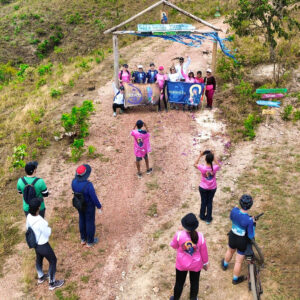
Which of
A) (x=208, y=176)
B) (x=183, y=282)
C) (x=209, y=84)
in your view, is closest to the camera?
(x=183, y=282)

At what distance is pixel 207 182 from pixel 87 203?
2382mm

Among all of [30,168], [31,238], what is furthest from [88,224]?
[30,168]

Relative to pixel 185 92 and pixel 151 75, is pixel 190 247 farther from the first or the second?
pixel 151 75

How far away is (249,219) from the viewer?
200 inches

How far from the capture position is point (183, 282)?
16.5 ft

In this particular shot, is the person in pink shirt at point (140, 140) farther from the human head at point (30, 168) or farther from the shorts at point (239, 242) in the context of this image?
the shorts at point (239, 242)

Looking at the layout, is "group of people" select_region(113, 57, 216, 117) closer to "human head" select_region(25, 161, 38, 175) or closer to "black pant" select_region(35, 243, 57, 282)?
"human head" select_region(25, 161, 38, 175)

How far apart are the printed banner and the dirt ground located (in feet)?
1.70

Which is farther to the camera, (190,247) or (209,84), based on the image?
(209,84)

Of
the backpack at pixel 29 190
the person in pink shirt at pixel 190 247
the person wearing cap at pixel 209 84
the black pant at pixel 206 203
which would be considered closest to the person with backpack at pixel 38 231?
the backpack at pixel 29 190

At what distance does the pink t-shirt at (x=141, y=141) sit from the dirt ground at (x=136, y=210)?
0.92 meters

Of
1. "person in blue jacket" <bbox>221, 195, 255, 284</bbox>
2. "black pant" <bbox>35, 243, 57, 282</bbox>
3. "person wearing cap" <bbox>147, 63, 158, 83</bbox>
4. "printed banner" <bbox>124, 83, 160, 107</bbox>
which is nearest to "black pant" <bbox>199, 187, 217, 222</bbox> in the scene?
"person in blue jacket" <bbox>221, 195, 255, 284</bbox>

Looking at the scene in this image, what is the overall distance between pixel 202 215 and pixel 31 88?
1454 centimetres

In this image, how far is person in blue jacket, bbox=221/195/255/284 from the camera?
509 cm
